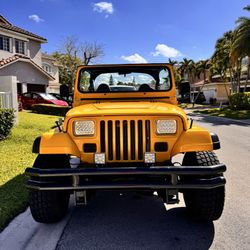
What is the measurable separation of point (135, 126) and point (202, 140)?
79 centimetres

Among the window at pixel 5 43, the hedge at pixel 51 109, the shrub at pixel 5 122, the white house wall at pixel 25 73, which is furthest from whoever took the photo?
the window at pixel 5 43

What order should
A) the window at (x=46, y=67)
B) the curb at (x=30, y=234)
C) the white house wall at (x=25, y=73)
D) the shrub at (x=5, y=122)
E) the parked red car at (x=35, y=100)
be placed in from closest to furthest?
the curb at (x=30, y=234)
the shrub at (x=5, y=122)
the parked red car at (x=35, y=100)
the white house wall at (x=25, y=73)
the window at (x=46, y=67)

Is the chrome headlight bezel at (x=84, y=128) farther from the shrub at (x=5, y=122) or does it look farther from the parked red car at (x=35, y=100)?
the parked red car at (x=35, y=100)

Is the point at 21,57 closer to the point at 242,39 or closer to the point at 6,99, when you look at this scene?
the point at 6,99

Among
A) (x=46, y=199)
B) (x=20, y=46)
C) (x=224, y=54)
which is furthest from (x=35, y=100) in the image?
(x=224, y=54)

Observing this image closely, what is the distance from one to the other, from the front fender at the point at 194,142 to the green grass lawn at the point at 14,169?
92.6 inches

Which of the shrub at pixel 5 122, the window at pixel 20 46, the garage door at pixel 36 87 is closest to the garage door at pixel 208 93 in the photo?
the garage door at pixel 36 87

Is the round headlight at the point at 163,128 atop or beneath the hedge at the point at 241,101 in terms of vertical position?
atop

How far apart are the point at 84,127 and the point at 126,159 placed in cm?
61

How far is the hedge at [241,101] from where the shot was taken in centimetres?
2962

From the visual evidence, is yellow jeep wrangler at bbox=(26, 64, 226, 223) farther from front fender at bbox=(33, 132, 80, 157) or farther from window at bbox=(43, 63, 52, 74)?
window at bbox=(43, 63, 52, 74)

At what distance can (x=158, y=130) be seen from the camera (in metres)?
4.07

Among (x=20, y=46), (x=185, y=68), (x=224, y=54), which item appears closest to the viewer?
(x=20, y=46)

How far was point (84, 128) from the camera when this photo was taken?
4.08 m
